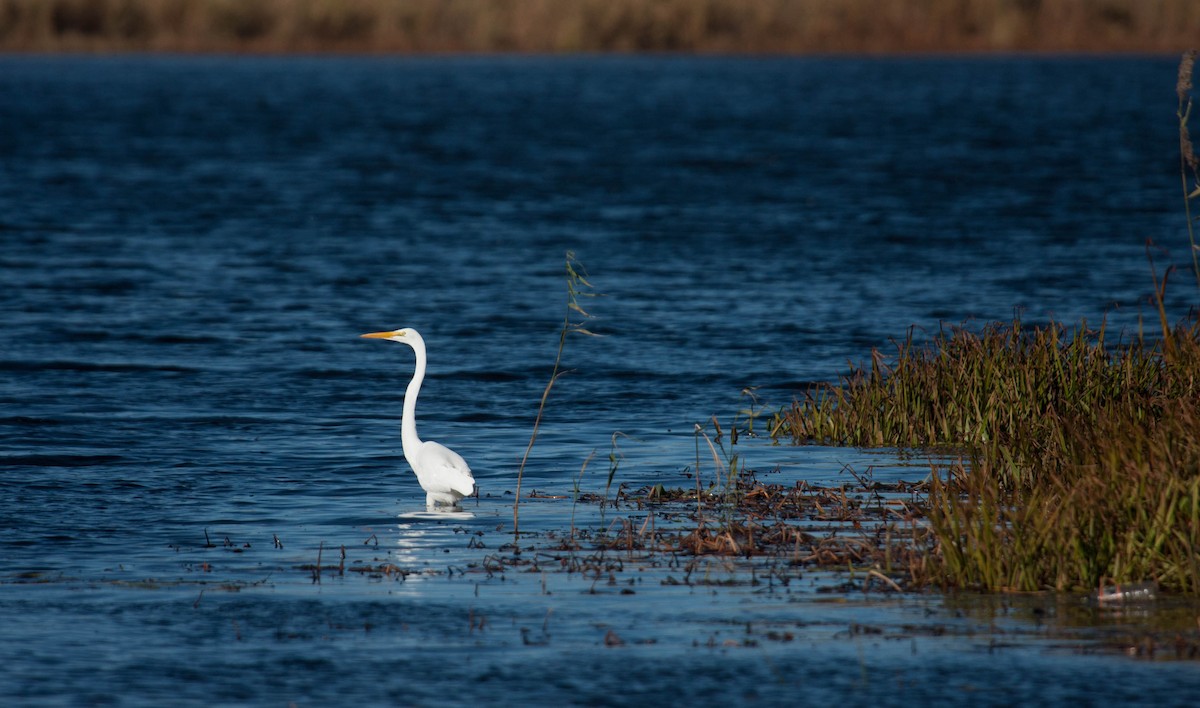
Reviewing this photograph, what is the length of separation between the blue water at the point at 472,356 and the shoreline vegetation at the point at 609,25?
19.5 meters

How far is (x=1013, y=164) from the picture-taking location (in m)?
44.1

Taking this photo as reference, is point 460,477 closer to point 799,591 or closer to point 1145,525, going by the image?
point 799,591

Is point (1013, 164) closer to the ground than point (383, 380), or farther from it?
farther from it

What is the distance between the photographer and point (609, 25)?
8181cm

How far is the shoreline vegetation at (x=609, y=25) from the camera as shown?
76.4m

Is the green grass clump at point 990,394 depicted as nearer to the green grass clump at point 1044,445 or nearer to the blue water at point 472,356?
the green grass clump at point 1044,445

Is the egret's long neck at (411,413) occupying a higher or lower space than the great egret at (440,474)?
higher

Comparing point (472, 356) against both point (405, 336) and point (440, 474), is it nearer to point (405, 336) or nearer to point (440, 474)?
point (405, 336)

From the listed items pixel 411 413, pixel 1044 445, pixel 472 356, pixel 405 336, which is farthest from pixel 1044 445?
pixel 472 356

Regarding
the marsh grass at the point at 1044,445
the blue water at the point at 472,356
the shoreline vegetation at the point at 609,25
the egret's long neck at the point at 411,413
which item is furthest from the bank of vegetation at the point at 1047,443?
the shoreline vegetation at the point at 609,25

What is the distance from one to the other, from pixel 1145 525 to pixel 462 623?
129 inches

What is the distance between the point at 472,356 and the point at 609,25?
63.8m

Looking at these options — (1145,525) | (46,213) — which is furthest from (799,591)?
(46,213)

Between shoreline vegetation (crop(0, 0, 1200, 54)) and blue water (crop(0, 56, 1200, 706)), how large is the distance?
19.5 meters
